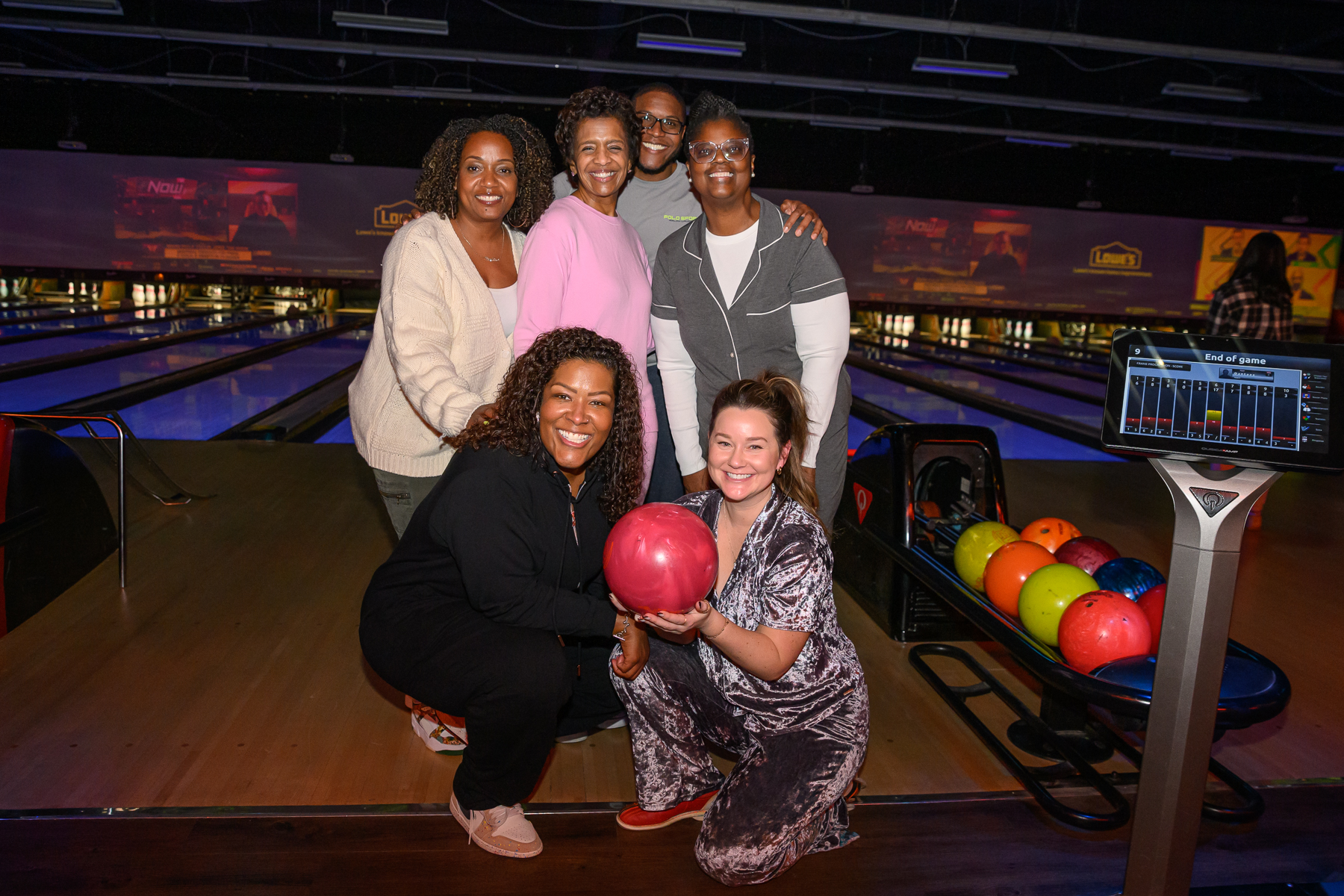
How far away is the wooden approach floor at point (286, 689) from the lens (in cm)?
167

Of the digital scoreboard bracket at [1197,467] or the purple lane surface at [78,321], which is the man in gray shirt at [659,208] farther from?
the purple lane surface at [78,321]

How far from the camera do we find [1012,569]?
78.5 inches

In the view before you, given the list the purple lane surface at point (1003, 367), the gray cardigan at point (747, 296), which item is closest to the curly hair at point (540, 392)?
the gray cardigan at point (747, 296)

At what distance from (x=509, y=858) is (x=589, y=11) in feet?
21.7

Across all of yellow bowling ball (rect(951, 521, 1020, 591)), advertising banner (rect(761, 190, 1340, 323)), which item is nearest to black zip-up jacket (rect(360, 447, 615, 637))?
yellow bowling ball (rect(951, 521, 1020, 591))

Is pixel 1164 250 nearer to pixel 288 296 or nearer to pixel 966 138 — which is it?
pixel 966 138

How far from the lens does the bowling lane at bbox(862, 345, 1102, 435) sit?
6.93 m

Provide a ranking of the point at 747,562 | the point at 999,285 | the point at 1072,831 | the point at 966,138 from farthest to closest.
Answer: the point at 999,285 < the point at 966,138 < the point at 1072,831 < the point at 747,562

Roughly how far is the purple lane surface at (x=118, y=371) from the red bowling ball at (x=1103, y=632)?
15.7ft

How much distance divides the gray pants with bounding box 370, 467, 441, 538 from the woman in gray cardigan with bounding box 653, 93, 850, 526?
1.92ft

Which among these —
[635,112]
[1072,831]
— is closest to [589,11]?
[635,112]

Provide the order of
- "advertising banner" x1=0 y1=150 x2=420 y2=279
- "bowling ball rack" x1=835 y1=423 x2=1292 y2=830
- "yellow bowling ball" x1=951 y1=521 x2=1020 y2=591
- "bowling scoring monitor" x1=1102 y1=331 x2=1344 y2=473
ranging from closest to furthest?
"bowling scoring monitor" x1=1102 y1=331 x2=1344 y2=473
"bowling ball rack" x1=835 y1=423 x2=1292 y2=830
"yellow bowling ball" x1=951 y1=521 x2=1020 y2=591
"advertising banner" x1=0 y1=150 x2=420 y2=279

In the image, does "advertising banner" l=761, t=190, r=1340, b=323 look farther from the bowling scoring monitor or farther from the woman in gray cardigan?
the bowling scoring monitor

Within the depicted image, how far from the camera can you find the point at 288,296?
42.1 feet
